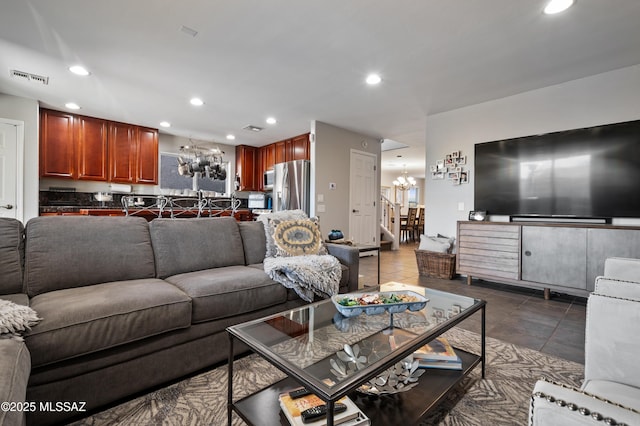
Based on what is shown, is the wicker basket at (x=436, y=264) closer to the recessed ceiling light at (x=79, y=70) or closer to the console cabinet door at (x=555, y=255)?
the console cabinet door at (x=555, y=255)

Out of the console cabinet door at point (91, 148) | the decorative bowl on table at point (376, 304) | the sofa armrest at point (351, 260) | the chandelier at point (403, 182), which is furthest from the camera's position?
the chandelier at point (403, 182)

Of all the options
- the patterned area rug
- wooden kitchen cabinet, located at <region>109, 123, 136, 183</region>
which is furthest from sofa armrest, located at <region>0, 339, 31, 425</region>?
wooden kitchen cabinet, located at <region>109, 123, 136, 183</region>

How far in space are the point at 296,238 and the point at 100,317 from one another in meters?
1.50

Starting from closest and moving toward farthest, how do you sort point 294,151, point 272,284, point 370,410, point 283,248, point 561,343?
1. point 370,410
2. point 272,284
3. point 561,343
4. point 283,248
5. point 294,151

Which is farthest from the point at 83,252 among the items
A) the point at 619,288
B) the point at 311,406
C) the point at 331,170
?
the point at 331,170

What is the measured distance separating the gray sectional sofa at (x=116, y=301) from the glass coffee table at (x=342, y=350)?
0.47 meters

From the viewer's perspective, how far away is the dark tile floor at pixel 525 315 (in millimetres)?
2080

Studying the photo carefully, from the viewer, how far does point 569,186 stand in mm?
3225

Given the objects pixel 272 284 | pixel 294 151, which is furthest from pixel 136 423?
pixel 294 151

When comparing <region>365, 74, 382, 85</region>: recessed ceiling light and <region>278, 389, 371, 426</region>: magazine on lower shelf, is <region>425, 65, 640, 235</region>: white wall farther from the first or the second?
<region>278, 389, 371, 426</region>: magazine on lower shelf

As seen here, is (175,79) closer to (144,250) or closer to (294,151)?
(144,250)

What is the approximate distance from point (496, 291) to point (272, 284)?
288cm

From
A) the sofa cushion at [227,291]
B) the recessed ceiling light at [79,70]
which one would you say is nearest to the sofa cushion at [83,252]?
the sofa cushion at [227,291]

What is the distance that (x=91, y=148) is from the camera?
189 inches
